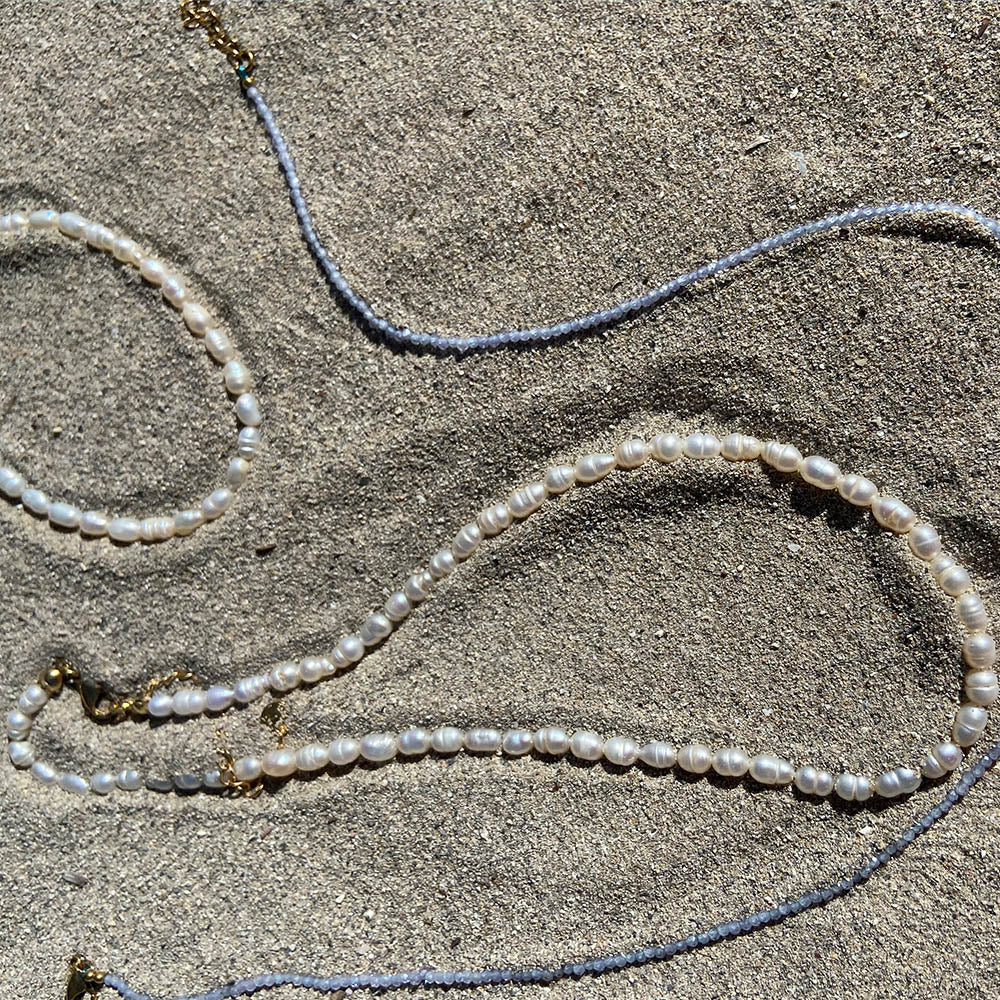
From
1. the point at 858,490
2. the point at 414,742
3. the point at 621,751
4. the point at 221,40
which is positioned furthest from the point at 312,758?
the point at 221,40

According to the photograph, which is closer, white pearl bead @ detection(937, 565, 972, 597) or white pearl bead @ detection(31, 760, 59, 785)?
white pearl bead @ detection(937, 565, 972, 597)

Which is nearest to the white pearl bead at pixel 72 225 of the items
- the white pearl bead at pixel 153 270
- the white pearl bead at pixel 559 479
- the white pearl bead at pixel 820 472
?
the white pearl bead at pixel 153 270

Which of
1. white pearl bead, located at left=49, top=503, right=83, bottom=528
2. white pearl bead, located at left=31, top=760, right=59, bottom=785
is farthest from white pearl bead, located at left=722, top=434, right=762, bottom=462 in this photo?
white pearl bead, located at left=31, top=760, right=59, bottom=785

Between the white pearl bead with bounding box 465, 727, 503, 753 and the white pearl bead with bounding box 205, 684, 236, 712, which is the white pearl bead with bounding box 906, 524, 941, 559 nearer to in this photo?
the white pearl bead with bounding box 465, 727, 503, 753

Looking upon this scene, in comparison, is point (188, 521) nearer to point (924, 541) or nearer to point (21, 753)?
point (21, 753)

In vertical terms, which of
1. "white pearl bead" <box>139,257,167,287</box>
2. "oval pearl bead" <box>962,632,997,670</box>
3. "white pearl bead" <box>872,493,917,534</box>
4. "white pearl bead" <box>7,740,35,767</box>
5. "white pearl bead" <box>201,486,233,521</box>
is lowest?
"white pearl bead" <box>7,740,35,767</box>

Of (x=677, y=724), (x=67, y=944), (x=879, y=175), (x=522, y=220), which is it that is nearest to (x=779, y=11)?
(x=879, y=175)

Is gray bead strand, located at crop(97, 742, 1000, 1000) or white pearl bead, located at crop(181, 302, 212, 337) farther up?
white pearl bead, located at crop(181, 302, 212, 337)
